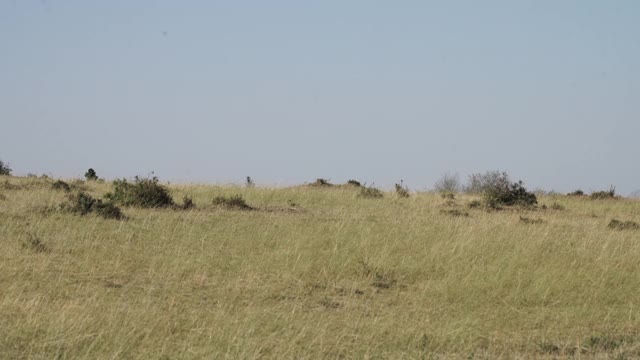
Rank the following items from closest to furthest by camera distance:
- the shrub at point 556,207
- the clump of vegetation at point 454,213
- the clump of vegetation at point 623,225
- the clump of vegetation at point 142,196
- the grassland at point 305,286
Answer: the grassland at point 305,286, the clump of vegetation at point 142,196, the clump of vegetation at point 623,225, the clump of vegetation at point 454,213, the shrub at point 556,207

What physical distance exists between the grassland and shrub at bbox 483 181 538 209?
5.77m

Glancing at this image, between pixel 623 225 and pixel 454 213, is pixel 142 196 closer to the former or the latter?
pixel 454 213

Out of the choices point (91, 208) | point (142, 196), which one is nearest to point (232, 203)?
point (142, 196)

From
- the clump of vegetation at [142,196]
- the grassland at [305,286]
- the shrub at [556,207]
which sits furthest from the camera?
the shrub at [556,207]

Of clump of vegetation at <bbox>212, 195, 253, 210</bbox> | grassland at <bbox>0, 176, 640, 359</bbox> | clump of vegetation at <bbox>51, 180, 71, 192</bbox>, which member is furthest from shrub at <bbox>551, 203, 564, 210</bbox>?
clump of vegetation at <bbox>51, 180, 71, 192</bbox>

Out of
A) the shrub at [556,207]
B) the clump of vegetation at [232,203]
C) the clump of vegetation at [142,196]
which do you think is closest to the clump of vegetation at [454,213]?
the clump of vegetation at [232,203]

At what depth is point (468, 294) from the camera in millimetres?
10203

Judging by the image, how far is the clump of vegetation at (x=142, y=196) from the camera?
17.2 m

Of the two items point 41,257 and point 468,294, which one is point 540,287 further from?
point 41,257

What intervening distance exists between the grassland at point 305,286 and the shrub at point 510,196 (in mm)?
5773

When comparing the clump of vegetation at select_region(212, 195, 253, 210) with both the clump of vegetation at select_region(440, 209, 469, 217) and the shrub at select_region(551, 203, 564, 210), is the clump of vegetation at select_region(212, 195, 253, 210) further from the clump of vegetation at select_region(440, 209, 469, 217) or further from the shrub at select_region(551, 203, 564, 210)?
the shrub at select_region(551, 203, 564, 210)

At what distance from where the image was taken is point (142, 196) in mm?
17344

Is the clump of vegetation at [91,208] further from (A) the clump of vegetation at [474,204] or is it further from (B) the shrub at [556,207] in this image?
(B) the shrub at [556,207]

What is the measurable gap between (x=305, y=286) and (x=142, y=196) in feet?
25.9
